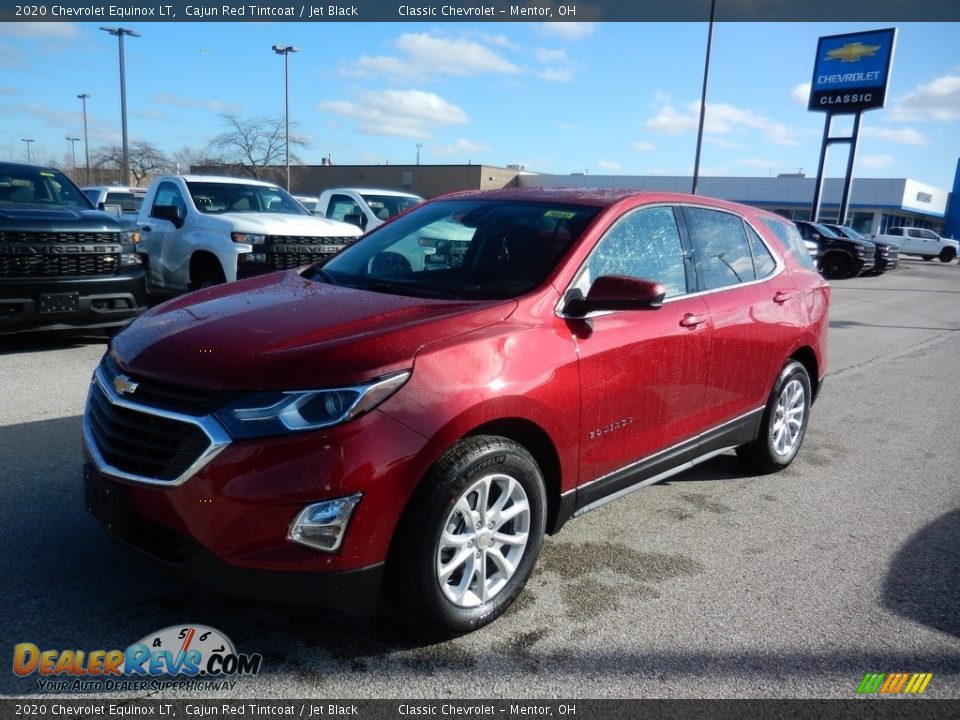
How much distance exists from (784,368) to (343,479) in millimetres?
3465

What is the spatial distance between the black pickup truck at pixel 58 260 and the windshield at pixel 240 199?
176cm

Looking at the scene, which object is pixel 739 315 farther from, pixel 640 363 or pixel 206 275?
pixel 206 275

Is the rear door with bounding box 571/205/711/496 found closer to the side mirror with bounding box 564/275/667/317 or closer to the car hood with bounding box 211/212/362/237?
the side mirror with bounding box 564/275/667/317

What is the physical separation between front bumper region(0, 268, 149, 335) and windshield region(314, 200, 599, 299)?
13.8 feet

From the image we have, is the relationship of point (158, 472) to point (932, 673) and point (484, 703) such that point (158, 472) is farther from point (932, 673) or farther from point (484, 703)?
point (932, 673)

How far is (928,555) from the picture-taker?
152 inches

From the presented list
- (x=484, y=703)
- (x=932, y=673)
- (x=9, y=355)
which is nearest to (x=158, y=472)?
(x=484, y=703)

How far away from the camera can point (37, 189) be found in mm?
7910

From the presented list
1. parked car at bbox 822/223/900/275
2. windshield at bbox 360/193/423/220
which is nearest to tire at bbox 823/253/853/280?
parked car at bbox 822/223/900/275

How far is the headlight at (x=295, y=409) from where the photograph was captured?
2.44 meters

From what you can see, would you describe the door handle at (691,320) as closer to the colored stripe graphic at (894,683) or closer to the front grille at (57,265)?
the colored stripe graphic at (894,683)

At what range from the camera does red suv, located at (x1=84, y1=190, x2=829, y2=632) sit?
96.7 inches

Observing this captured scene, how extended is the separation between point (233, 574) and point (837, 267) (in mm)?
25592

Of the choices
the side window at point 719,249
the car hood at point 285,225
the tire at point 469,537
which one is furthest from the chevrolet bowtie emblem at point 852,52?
the tire at point 469,537
